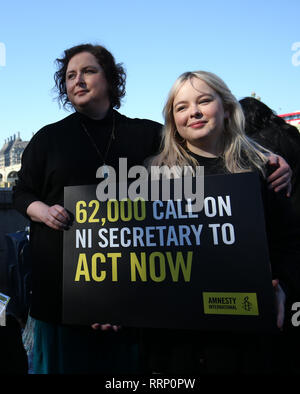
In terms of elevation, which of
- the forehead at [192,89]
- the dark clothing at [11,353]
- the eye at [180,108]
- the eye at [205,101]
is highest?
the forehead at [192,89]

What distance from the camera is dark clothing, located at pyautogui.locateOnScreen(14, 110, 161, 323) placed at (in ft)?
5.61

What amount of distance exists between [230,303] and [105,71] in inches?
51.1

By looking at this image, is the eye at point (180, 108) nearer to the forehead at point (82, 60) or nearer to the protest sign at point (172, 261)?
the protest sign at point (172, 261)

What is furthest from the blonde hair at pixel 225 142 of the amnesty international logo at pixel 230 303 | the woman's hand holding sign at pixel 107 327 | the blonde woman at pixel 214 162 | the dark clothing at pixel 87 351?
the dark clothing at pixel 87 351

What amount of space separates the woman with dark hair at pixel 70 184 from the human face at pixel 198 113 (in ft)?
1.05

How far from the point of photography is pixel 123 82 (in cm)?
210

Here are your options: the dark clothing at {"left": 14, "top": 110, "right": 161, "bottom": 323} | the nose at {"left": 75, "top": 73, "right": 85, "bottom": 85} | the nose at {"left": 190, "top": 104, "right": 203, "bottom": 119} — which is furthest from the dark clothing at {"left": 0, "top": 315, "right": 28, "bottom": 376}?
the nose at {"left": 190, "top": 104, "right": 203, "bottom": 119}

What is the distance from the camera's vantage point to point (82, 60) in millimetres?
1788

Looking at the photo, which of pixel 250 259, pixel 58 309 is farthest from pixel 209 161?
pixel 58 309

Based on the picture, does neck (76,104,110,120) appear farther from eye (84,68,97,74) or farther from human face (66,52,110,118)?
eye (84,68,97,74)

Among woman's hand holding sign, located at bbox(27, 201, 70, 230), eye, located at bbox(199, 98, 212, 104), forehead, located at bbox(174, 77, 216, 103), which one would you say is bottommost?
woman's hand holding sign, located at bbox(27, 201, 70, 230)

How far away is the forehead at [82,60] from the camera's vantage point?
1.77 metres

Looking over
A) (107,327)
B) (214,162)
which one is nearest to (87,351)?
(107,327)
